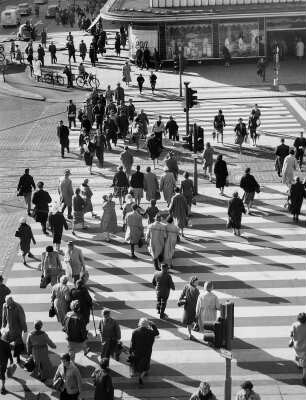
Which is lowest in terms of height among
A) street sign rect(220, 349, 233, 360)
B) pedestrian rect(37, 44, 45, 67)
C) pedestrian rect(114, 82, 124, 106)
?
street sign rect(220, 349, 233, 360)

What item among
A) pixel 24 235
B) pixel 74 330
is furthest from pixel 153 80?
pixel 74 330

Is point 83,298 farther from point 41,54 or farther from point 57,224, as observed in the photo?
point 41,54

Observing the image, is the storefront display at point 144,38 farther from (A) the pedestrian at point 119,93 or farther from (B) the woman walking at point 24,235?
(B) the woman walking at point 24,235

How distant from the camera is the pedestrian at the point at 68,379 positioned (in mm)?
15938

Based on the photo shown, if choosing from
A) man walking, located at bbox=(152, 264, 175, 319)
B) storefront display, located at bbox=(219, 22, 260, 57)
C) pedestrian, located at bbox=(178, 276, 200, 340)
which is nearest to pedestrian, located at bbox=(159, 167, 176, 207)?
man walking, located at bbox=(152, 264, 175, 319)

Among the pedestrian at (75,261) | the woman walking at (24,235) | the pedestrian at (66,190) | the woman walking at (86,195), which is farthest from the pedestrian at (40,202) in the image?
the pedestrian at (75,261)

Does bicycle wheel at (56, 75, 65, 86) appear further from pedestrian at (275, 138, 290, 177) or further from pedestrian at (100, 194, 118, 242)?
pedestrian at (100, 194, 118, 242)

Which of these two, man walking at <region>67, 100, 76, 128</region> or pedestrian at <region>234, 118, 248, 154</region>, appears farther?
man walking at <region>67, 100, 76, 128</region>

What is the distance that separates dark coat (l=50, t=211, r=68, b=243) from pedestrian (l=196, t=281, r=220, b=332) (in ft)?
20.6

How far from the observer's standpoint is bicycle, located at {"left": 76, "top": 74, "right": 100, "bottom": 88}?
47344mm

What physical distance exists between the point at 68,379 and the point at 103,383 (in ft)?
2.23

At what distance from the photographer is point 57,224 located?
23984 millimetres

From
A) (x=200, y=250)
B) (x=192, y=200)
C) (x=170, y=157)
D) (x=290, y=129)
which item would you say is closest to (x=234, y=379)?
(x=200, y=250)

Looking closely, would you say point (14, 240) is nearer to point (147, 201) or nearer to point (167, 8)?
point (147, 201)
